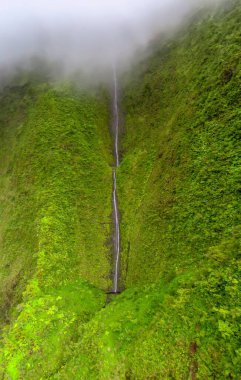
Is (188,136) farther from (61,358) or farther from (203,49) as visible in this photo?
(61,358)

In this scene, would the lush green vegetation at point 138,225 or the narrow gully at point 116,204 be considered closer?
the lush green vegetation at point 138,225

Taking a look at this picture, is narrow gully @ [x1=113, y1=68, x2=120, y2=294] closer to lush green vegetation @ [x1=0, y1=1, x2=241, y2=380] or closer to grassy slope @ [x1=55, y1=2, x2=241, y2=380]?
lush green vegetation @ [x1=0, y1=1, x2=241, y2=380]

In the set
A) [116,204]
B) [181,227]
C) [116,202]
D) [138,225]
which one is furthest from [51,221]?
[181,227]

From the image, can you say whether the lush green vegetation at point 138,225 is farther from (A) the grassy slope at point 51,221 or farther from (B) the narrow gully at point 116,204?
(B) the narrow gully at point 116,204

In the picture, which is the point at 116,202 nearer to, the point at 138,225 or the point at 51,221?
the point at 138,225

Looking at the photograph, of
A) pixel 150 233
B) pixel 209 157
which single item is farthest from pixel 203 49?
pixel 150 233

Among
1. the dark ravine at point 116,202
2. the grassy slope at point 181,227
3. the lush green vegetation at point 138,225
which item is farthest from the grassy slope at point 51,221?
the grassy slope at point 181,227
